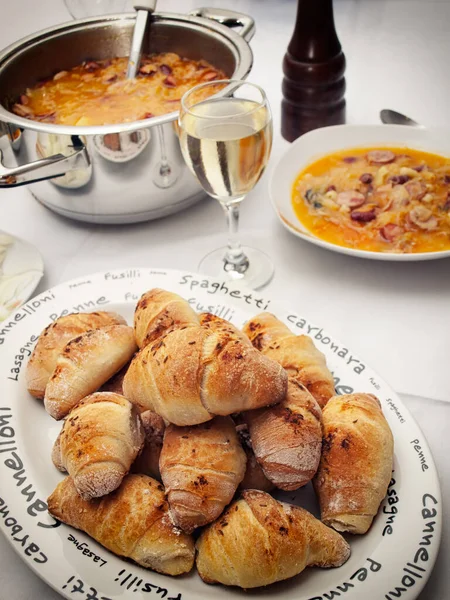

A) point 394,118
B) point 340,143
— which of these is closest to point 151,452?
point 340,143

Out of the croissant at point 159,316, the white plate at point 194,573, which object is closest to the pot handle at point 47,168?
the white plate at point 194,573

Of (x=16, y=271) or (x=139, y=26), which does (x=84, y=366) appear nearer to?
(x=16, y=271)

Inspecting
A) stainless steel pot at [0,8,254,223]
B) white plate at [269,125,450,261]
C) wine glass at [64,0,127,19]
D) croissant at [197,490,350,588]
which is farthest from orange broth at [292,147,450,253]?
wine glass at [64,0,127,19]

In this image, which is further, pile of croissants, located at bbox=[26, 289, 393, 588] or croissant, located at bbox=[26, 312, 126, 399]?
croissant, located at bbox=[26, 312, 126, 399]

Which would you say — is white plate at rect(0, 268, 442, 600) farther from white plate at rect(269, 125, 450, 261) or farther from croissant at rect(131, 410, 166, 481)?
white plate at rect(269, 125, 450, 261)

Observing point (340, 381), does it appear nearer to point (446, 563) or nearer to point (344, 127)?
point (446, 563)

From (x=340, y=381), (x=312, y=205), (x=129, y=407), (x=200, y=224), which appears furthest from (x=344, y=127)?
(x=129, y=407)

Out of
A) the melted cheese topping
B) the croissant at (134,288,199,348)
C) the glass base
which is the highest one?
the melted cheese topping
